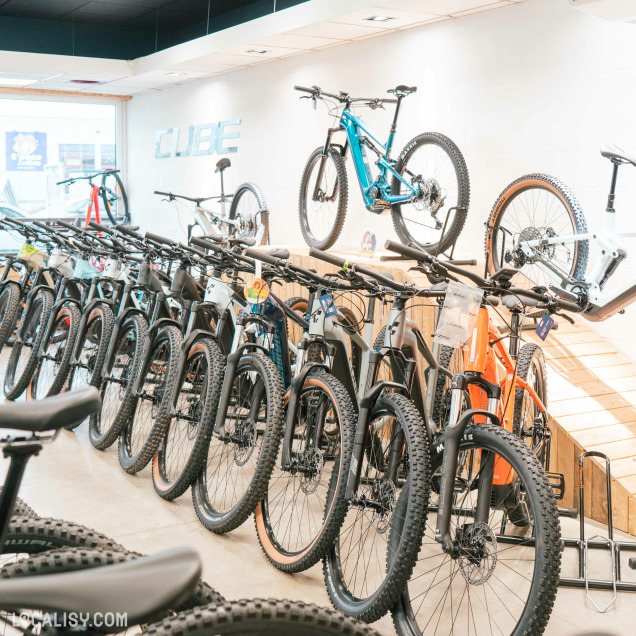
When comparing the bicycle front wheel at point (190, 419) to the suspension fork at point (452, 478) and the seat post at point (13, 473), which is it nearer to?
the suspension fork at point (452, 478)

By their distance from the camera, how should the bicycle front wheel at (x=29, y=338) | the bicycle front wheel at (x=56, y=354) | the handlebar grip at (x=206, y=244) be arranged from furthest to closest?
the bicycle front wheel at (x=29, y=338) → the bicycle front wheel at (x=56, y=354) → the handlebar grip at (x=206, y=244)

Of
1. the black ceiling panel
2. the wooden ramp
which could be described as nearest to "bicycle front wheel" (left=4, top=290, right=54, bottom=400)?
the wooden ramp

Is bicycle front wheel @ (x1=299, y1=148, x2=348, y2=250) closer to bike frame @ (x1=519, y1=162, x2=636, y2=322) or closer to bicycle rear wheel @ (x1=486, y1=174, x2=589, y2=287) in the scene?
bicycle rear wheel @ (x1=486, y1=174, x2=589, y2=287)

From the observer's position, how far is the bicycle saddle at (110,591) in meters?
0.83

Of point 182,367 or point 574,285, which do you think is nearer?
point 182,367

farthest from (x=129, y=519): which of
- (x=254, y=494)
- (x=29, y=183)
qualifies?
(x=29, y=183)

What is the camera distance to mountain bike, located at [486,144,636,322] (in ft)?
12.9

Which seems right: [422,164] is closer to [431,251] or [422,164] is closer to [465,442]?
[431,251]

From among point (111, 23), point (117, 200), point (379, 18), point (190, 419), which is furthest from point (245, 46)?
point (117, 200)

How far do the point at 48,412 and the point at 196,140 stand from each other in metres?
8.31

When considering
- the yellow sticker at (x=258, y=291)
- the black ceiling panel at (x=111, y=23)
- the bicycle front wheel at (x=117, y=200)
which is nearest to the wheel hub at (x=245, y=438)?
the yellow sticker at (x=258, y=291)

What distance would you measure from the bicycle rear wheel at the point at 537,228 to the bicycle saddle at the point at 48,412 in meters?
3.03

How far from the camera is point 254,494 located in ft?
9.64

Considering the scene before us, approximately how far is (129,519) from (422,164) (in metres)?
3.72
